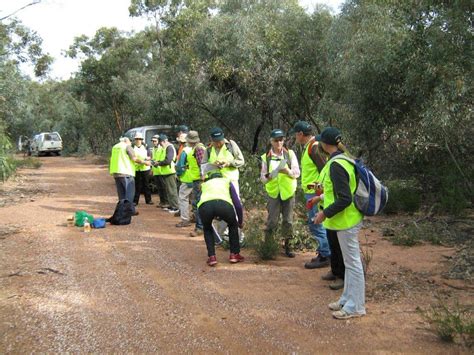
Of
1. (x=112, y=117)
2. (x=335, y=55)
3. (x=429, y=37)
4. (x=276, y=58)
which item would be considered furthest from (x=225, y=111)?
(x=112, y=117)

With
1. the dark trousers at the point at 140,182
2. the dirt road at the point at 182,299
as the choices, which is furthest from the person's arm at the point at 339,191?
the dark trousers at the point at 140,182

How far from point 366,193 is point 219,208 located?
2209 mm

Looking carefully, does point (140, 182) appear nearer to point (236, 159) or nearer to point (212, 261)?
point (236, 159)

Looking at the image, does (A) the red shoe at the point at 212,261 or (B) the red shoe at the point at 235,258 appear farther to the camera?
(B) the red shoe at the point at 235,258

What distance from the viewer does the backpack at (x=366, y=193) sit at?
417 cm

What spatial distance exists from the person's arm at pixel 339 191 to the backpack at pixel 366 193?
4.7 inches

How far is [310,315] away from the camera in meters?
4.37

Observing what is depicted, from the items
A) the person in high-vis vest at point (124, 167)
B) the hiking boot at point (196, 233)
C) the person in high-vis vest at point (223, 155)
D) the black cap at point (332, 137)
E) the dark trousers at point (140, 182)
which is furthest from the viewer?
the dark trousers at point (140, 182)

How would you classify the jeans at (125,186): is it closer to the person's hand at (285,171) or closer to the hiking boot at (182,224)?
the hiking boot at (182,224)

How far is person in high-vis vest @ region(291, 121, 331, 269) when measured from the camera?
222 inches

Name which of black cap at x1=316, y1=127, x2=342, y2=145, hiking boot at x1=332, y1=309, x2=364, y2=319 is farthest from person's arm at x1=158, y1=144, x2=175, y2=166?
hiking boot at x1=332, y1=309, x2=364, y2=319

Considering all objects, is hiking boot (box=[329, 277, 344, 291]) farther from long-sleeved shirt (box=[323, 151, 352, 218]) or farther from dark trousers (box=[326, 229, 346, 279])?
long-sleeved shirt (box=[323, 151, 352, 218])

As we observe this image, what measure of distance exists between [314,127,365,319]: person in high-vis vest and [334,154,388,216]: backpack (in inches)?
1.6

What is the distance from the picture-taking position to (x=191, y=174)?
8430mm
